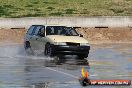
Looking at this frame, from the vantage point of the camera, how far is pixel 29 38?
30.5 metres

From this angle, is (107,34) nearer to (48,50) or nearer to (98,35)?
(98,35)

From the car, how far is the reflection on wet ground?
1.21ft

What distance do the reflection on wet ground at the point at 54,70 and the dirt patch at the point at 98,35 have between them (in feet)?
61.1

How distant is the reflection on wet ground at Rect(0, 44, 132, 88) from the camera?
17.4 metres

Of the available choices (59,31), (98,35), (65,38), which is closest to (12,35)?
(98,35)

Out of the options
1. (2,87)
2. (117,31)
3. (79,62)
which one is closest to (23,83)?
(2,87)

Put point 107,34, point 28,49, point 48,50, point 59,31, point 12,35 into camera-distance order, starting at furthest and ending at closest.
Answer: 1. point 107,34
2. point 12,35
3. point 28,49
4. point 59,31
5. point 48,50

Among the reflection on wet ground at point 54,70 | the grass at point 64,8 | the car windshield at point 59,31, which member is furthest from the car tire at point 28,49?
the grass at point 64,8

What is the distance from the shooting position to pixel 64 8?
5759 cm

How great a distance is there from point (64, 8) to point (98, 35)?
947 cm

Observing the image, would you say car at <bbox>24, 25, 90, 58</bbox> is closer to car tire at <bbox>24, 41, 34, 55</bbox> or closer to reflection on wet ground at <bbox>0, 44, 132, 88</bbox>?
reflection on wet ground at <bbox>0, 44, 132, 88</bbox>

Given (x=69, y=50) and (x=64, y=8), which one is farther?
(x=64, y=8)

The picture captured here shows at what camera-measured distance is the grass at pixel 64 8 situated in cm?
5500

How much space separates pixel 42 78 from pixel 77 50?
8608mm
